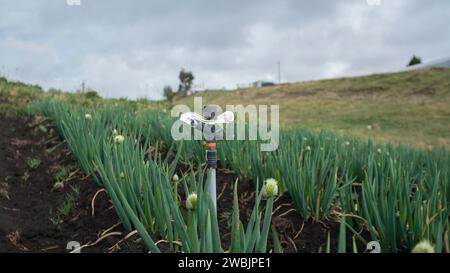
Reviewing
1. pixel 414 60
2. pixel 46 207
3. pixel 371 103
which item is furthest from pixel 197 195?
pixel 414 60

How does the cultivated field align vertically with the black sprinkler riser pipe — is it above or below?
below

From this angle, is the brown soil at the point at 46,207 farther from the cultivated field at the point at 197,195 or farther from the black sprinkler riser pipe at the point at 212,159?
the black sprinkler riser pipe at the point at 212,159

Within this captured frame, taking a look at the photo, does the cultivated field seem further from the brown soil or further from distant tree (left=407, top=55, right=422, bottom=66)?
distant tree (left=407, top=55, right=422, bottom=66)

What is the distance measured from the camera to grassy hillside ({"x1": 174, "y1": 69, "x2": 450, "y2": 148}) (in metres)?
11.6

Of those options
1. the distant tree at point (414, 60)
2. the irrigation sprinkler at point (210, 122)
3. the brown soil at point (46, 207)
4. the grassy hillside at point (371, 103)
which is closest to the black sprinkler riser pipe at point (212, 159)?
the irrigation sprinkler at point (210, 122)

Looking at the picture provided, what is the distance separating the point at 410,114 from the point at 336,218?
13.2 meters

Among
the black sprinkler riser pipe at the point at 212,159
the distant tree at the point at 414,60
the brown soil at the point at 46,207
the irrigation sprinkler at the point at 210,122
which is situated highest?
the distant tree at the point at 414,60

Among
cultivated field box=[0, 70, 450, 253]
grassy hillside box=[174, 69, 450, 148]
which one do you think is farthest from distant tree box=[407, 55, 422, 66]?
cultivated field box=[0, 70, 450, 253]

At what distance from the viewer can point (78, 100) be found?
6070 millimetres

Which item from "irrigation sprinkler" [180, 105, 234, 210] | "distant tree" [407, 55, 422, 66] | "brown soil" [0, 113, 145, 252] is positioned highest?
"distant tree" [407, 55, 422, 66]

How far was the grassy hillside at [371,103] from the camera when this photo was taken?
37.9ft

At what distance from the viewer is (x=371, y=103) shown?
16.4 meters
